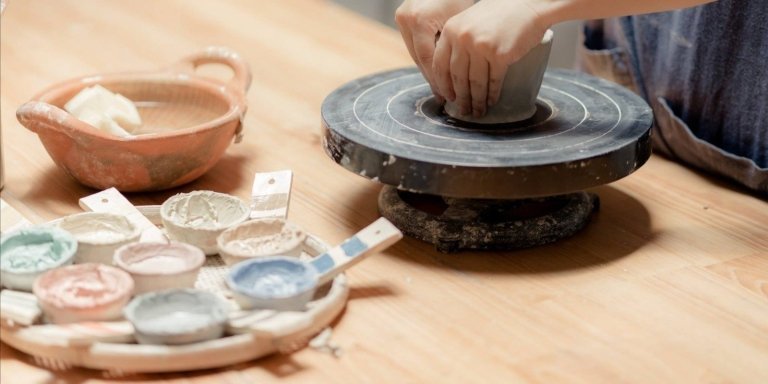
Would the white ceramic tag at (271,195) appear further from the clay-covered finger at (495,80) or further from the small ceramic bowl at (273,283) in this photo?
the clay-covered finger at (495,80)

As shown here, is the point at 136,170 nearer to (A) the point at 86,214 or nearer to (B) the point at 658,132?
(A) the point at 86,214

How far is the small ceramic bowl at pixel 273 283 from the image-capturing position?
103 cm

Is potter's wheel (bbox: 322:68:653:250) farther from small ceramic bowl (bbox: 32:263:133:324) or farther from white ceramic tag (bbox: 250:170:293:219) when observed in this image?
small ceramic bowl (bbox: 32:263:133:324)

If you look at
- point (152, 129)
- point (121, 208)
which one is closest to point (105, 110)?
point (152, 129)

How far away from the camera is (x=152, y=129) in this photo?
59.6 inches

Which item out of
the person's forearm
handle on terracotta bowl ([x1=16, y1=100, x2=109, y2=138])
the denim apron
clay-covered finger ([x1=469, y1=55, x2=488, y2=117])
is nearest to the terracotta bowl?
handle on terracotta bowl ([x1=16, y1=100, x2=109, y2=138])

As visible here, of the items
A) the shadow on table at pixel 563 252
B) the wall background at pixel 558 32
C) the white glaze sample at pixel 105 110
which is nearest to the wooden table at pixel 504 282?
the shadow on table at pixel 563 252

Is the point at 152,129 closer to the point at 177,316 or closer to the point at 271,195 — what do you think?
the point at 271,195

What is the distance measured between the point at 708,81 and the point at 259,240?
81cm

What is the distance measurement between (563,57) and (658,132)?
1.08 m

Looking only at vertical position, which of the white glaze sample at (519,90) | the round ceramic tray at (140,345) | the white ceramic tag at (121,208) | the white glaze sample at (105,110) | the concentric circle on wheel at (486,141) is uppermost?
the white glaze sample at (519,90)

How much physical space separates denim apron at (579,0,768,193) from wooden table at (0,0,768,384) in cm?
5

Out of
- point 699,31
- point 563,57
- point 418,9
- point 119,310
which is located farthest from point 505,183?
point 563,57

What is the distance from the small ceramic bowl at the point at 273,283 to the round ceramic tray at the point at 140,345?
1 centimetres
